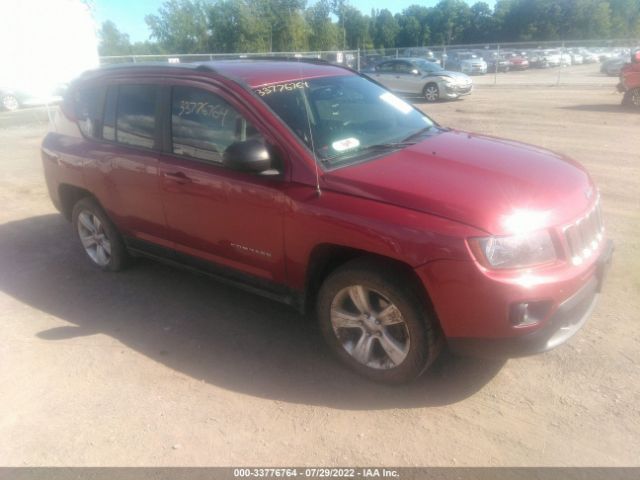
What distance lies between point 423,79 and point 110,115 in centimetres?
1547

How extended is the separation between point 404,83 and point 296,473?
18.0 m

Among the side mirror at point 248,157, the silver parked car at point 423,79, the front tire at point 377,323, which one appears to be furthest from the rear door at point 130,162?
the silver parked car at point 423,79

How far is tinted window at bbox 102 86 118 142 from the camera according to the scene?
14.1 ft

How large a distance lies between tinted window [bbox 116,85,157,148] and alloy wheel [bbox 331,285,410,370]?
2.04m

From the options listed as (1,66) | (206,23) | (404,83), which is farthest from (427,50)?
(206,23)

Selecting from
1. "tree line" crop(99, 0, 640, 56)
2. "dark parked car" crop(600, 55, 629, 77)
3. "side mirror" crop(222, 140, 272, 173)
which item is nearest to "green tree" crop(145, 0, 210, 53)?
"tree line" crop(99, 0, 640, 56)

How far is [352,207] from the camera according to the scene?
281 cm

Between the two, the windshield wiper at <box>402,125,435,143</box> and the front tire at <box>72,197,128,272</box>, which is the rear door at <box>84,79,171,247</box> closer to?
the front tire at <box>72,197,128,272</box>

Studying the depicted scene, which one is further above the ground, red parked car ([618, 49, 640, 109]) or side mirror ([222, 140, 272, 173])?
side mirror ([222, 140, 272, 173])

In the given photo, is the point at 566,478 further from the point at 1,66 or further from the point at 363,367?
the point at 1,66

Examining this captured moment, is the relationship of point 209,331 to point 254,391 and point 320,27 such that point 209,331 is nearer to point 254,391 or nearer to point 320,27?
point 254,391

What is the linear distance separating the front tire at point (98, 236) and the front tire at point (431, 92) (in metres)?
15.1

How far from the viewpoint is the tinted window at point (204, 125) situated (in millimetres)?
3395

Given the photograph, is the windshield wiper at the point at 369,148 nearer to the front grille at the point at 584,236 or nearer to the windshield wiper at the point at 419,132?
the windshield wiper at the point at 419,132
